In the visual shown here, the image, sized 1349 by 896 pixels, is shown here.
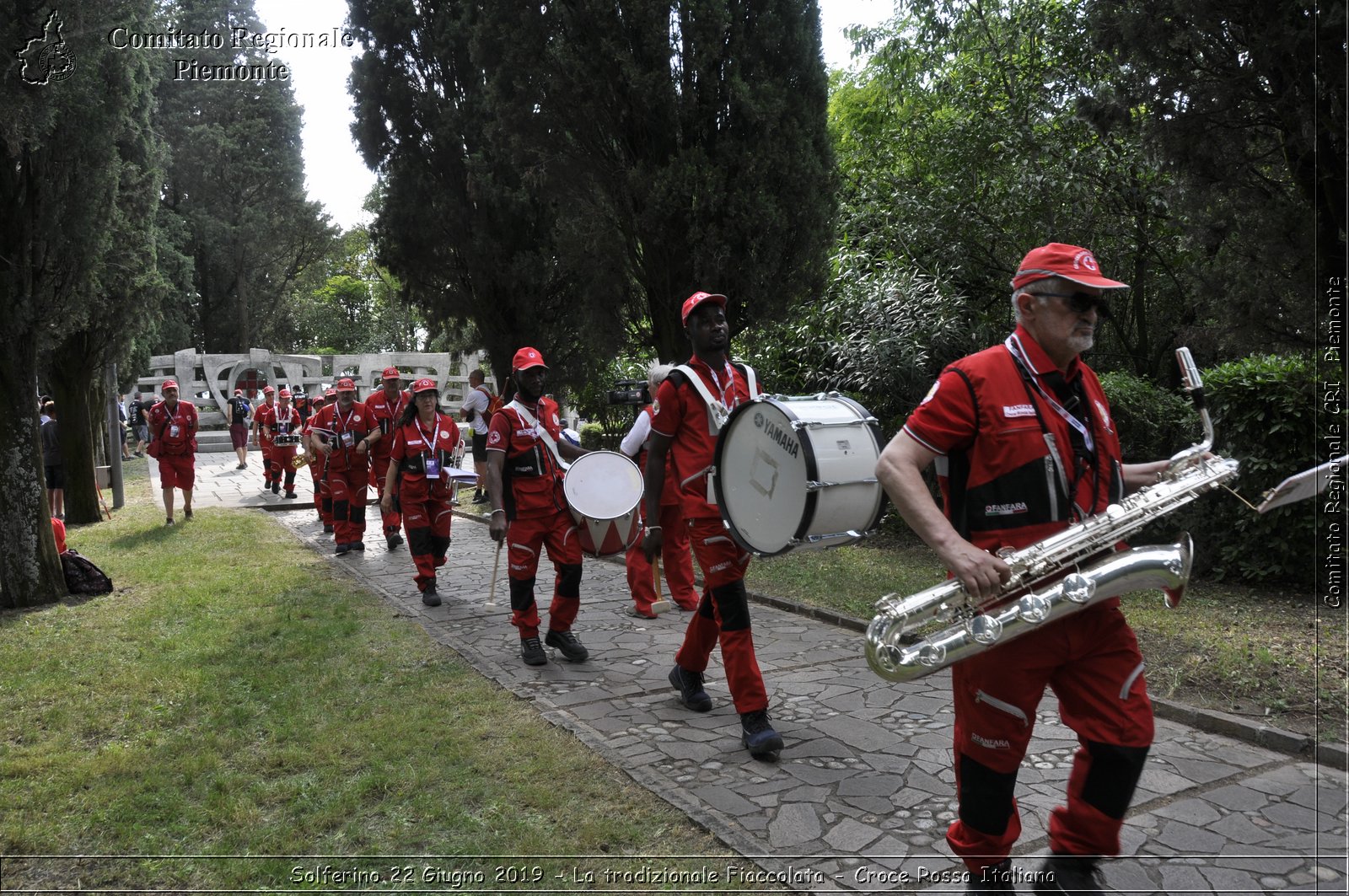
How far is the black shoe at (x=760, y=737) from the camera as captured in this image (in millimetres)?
4941

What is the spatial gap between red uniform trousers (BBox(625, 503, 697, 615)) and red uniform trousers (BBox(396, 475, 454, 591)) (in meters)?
2.02

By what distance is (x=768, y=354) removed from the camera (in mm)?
13844

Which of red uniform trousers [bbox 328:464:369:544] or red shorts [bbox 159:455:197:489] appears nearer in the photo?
red uniform trousers [bbox 328:464:369:544]

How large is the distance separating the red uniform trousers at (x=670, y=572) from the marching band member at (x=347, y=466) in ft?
16.7

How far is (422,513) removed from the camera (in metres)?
9.47

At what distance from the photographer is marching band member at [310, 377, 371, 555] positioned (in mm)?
12188

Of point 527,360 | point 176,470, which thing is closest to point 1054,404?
point 527,360

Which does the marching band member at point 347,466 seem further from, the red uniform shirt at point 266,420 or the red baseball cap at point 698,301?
the red baseball cap at point 698,301

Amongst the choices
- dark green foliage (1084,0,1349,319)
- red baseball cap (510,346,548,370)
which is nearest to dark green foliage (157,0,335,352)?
red baseball cap (510,346,548,370)

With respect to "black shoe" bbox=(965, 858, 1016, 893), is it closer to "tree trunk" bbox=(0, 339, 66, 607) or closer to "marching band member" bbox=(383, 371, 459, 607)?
"marching band member" bbox=(383, 371, 459, 607)

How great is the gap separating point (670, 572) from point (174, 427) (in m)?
9.93

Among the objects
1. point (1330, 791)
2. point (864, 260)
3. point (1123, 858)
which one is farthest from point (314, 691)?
point (864, 260)

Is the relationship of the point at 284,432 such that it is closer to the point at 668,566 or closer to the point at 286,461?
the point at 286,461

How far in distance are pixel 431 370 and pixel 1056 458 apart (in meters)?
40.6
